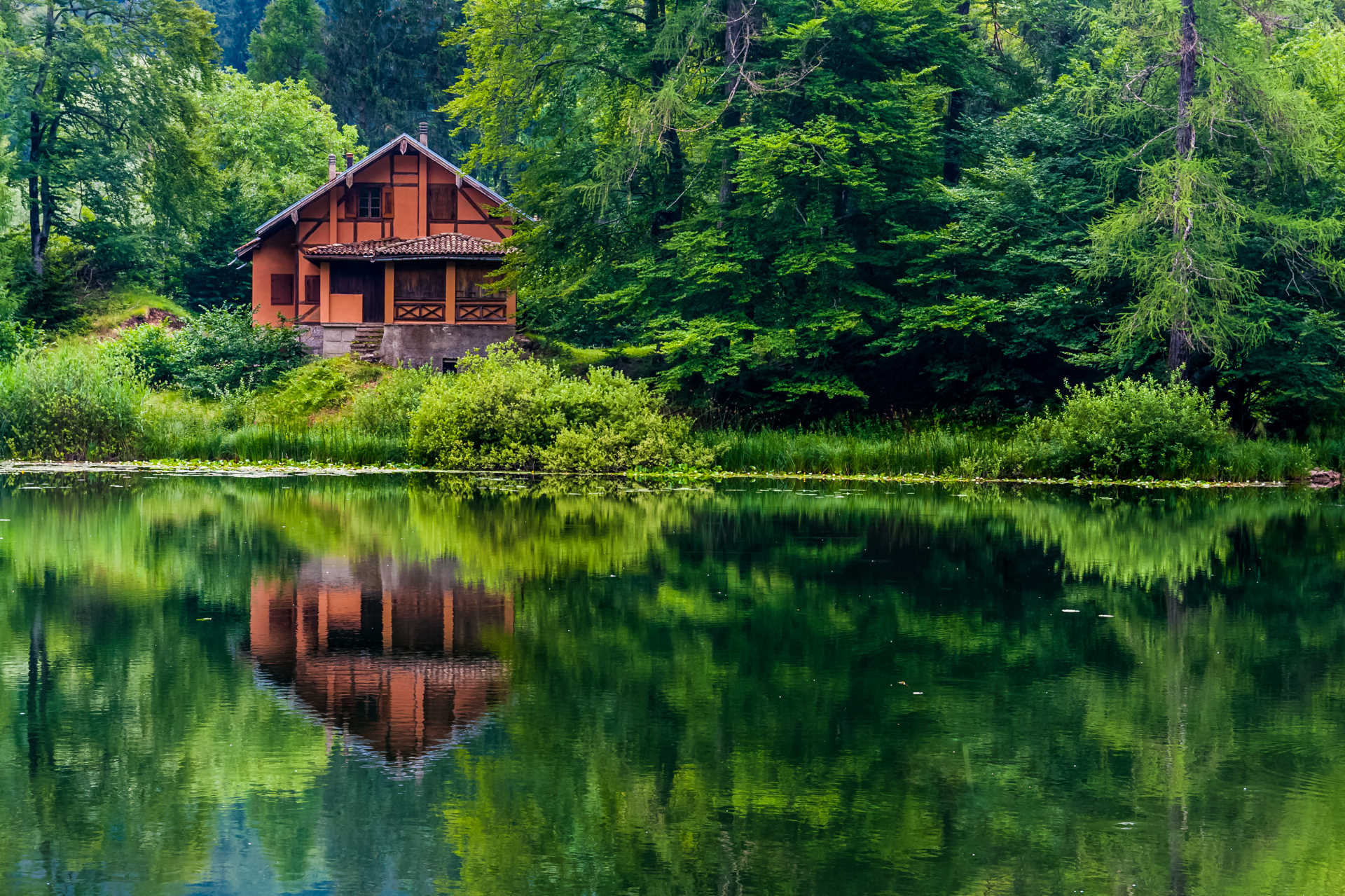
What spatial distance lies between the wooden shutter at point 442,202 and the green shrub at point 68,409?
58.3 ft

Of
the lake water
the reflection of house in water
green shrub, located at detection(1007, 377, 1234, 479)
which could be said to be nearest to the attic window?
green shrub, located at detection(1007, 377, 1234, 479)

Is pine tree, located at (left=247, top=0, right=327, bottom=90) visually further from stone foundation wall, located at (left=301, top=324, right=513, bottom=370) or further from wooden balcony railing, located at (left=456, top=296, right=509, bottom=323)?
stone foundation wall, located at (left=301, top=324, right=513, bottom=370)

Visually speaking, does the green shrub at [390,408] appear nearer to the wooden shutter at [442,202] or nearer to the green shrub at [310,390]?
the green shrub at [310,390]

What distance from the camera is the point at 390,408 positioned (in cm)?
3288

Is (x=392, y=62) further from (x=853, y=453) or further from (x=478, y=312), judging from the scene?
(x=853, y=453)

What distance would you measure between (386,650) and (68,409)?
73.8ft

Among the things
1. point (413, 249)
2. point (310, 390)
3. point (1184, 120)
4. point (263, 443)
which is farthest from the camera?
point (413, 249)

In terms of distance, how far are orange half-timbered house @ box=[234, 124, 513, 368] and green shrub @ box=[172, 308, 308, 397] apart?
98.1 inches

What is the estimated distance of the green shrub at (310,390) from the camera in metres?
37.1

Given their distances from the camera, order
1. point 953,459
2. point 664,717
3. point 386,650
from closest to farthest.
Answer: point 664,717, point 386,650, point 953,459

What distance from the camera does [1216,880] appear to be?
237 inches

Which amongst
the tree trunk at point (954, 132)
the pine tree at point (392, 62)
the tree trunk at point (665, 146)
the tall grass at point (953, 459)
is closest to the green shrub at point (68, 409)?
the tall grass at point (953, 459)

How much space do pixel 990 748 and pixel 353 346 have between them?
125 ft

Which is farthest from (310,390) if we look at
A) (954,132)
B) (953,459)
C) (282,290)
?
(954,132)
